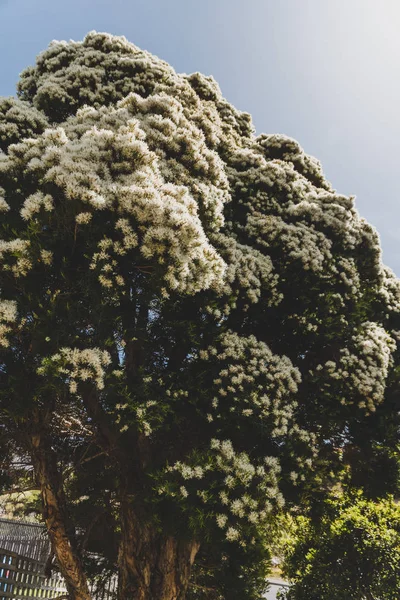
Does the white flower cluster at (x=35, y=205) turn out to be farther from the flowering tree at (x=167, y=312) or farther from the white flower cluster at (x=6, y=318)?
the white flower cluster at (x=6, y=318)

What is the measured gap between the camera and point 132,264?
5.38 meters

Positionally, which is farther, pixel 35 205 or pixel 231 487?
Answer: pixel 231 487

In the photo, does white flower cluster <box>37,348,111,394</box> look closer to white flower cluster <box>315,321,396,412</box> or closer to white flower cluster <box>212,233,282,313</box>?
white flower cluster <box>212,233,282,313</box>

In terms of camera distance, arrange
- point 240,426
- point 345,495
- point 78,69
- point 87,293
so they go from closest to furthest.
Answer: point 87,293
point 240,426
point 78,69
point 345,495

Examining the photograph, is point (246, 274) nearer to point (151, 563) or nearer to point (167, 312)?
point (167, 312)

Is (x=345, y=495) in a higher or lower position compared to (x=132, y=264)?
lower

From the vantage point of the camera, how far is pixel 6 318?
4.77 metres

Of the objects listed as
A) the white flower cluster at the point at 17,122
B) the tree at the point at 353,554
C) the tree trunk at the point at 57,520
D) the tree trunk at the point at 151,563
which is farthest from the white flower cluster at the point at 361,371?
the white flower cluster at the point at 17,122

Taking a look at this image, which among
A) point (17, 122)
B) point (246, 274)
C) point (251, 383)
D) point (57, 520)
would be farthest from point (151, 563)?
point (17, 122)

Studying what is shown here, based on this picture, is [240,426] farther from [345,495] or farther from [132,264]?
[345,495]

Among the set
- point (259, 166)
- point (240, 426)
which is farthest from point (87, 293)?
point (259, 166)

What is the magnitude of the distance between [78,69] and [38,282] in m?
5.49

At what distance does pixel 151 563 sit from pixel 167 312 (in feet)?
13.9

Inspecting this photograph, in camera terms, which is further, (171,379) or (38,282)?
(171,379)
